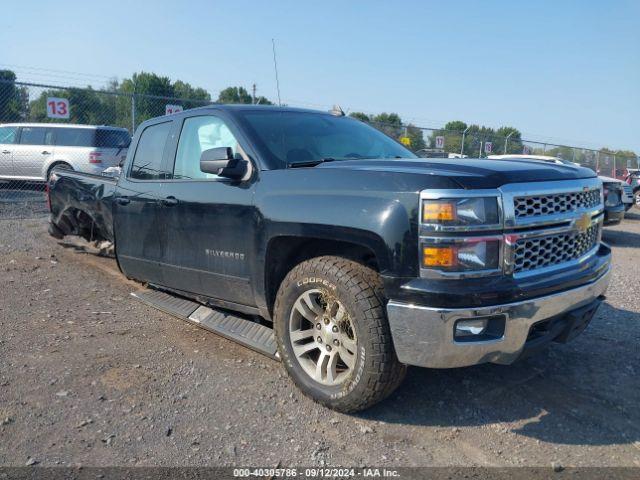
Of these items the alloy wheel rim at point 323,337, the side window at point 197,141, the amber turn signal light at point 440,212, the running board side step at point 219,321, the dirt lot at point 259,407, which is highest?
the side window at point 197,141

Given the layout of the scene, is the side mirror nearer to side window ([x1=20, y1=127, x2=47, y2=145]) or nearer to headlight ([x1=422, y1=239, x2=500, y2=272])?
headlight ([x1=422, y1=239, x2=500, y2=272])

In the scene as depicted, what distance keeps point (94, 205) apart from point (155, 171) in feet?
4.84

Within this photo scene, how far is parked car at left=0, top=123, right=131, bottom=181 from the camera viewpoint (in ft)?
44.8

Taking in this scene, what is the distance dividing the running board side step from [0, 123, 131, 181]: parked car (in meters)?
9.78

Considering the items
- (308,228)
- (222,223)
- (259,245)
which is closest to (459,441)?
(308,228)

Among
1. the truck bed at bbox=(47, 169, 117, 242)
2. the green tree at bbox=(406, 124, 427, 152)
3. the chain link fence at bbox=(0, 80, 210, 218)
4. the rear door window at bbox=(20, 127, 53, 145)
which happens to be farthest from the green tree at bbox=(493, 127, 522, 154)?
the truck bed at bbox=(47, 169, 117, 242)

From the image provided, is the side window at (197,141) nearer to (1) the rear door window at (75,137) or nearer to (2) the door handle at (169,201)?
(2) the door handle at (169,201)

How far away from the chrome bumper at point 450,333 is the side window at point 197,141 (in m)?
1.89

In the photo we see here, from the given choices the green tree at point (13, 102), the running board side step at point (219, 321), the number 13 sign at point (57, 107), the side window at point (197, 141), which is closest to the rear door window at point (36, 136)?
the green tree at point (13, 102)

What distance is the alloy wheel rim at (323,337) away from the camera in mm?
3134

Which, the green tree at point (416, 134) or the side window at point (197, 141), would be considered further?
the green tree at point (416, 134)

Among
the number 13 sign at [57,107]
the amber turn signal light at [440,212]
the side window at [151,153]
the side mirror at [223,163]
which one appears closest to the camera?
the amber turn signal light at [440,212]

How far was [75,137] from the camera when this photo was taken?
13.8 metres

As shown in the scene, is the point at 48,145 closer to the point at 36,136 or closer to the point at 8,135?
the point at 36,136
